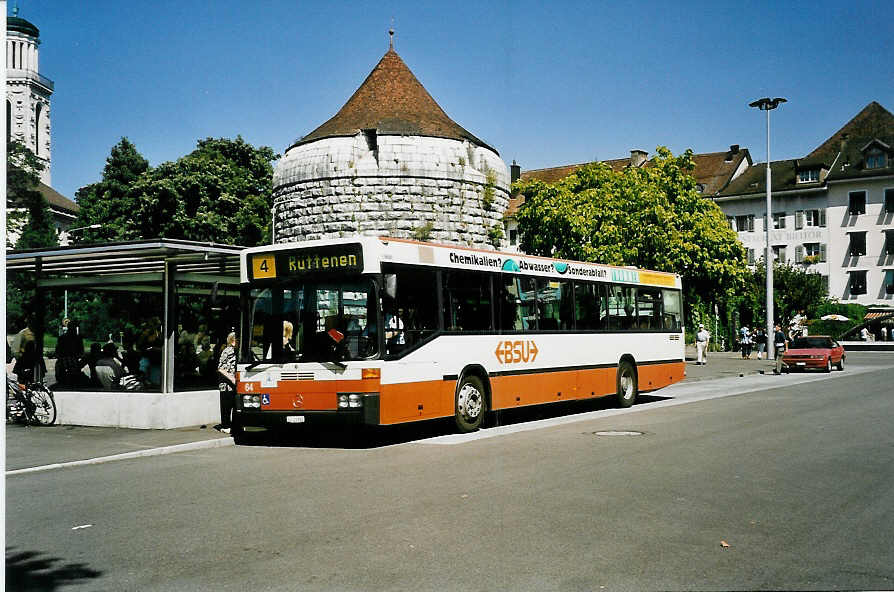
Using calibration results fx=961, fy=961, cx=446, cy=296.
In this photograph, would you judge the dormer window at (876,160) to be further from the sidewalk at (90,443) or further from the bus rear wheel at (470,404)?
the sidewalk at (90,443)

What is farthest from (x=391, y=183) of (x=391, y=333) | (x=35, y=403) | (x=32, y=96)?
(x=32, y=96)

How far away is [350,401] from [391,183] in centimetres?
2910

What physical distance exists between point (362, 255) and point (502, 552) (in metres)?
7.51

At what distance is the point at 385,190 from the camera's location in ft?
136

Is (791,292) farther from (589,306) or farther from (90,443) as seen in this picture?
(90,443)

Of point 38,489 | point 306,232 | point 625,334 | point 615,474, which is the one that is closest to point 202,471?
point 38,489

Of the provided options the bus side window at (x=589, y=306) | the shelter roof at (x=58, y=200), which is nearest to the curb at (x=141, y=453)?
the bus side window at (x=589, y=306)

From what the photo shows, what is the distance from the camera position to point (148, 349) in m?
18.5

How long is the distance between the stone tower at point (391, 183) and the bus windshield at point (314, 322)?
26855mm

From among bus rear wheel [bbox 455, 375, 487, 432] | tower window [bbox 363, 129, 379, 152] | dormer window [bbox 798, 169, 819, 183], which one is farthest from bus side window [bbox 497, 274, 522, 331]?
dormer window [bbox 798, 169, 819, 183]

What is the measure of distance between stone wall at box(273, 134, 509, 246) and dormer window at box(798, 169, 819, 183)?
43.7 metres

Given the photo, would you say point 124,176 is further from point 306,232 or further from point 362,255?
point 362,255

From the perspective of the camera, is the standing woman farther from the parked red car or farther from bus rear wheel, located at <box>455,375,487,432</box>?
the parked red car

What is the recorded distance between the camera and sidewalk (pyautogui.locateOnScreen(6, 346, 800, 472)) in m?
12.5
